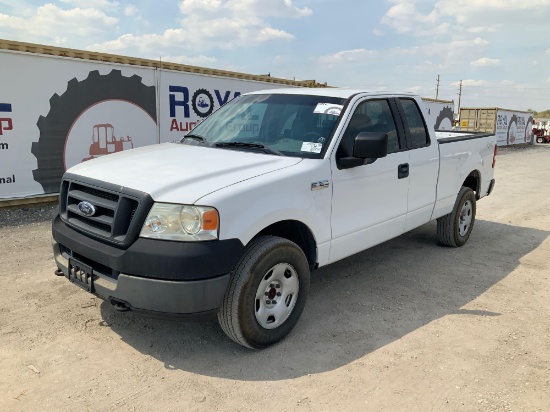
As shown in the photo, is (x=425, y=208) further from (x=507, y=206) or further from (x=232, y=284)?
(x=507, y=206)

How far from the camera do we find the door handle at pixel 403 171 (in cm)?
456

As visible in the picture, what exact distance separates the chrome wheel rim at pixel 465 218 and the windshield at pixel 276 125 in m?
2.97

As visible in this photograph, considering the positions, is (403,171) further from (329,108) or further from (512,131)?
(512,131)

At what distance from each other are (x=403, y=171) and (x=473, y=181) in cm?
239

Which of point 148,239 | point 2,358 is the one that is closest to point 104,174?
point 148,239

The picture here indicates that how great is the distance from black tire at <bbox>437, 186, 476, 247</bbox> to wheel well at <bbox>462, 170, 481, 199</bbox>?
154mm

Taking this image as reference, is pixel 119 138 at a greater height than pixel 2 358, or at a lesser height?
greater

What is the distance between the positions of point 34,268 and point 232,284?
9.77 feet

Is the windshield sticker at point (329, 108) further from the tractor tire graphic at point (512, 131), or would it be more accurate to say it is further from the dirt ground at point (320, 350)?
the tractor tire graphic at point (512, 131)

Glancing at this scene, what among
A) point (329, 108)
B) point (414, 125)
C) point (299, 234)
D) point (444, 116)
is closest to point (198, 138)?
point (329, 108)

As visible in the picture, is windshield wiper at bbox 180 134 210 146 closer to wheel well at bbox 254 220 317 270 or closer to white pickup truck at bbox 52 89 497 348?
white pickup truck at bbox 52 89 497 348

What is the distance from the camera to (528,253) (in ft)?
20.1

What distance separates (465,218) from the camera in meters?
6.30

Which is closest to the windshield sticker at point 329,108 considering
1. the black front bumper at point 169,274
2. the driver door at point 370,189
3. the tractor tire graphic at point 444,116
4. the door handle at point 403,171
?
the driver door at point 370,189
